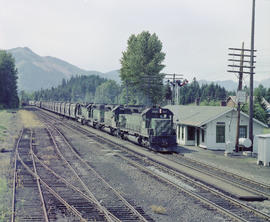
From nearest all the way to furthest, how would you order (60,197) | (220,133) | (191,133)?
(60,197) → (220,133) → (191,133)

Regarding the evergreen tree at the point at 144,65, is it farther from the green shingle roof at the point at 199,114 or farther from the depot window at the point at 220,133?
the depot window at the point at 220,133

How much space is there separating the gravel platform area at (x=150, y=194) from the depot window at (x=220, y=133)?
11.2 metres

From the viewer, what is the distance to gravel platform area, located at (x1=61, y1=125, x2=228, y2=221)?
38.2 ft

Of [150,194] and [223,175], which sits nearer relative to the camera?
[150,194]

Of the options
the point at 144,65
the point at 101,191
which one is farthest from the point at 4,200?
the point at 144,65

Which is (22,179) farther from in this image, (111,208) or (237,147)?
(237,147)

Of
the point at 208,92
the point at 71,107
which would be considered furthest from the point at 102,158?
the point at 208,92

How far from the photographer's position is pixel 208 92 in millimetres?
136750

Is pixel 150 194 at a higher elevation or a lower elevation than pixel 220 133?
lower

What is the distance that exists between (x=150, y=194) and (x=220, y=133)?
17448mm

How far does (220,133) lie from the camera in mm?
29984

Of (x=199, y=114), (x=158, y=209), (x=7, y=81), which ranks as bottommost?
(x=158, y=209)

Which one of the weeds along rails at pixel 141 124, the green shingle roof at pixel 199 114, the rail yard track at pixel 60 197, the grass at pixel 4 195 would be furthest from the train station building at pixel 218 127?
the grass at pixel 4 195

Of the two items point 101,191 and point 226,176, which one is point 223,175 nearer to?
point 226,176
